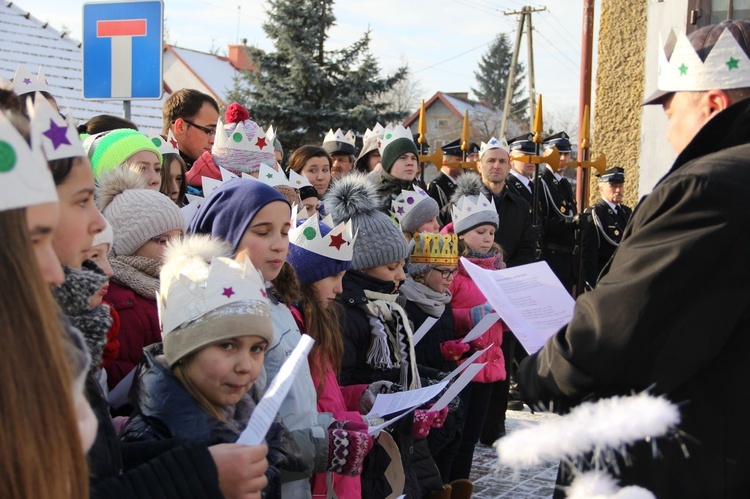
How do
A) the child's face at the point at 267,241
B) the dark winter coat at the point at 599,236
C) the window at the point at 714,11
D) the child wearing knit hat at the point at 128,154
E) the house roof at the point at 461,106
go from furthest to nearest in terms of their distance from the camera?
the house roof at the point at 461,106
the dark winter coat at the point at 599,236
the window at the point at 714,11
the child wearing knit hat at the point at 128,154
the child's face at the point at 267,241

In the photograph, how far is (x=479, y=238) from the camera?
6.05m

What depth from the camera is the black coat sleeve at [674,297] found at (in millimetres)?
2119

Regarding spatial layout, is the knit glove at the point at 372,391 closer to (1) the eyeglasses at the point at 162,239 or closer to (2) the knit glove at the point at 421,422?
(2) the knit glove at the point at 421,422

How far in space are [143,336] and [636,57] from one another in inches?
391

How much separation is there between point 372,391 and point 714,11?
25.5ft

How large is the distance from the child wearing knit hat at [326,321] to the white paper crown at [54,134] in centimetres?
165

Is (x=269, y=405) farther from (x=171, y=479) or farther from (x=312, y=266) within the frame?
Answer: (x=312, y=266)

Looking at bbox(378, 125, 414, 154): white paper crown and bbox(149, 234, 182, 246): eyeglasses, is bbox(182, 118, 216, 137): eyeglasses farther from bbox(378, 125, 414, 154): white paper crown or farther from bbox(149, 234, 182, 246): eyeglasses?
bbox(149, 234, 182, 246): eyeglasses

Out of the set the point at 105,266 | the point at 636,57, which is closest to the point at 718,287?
the point at 105,266

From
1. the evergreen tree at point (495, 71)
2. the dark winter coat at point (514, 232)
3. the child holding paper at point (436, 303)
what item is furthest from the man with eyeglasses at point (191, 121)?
the evergreen tree at point (495, 71)

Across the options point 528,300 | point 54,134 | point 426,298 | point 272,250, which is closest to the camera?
point 54,134

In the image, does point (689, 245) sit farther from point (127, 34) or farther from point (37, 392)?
point (127, 34)

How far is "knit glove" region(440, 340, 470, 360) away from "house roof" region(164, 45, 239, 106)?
38083 millimetres

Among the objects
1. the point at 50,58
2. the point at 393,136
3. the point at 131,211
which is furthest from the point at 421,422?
the point at 50,58
